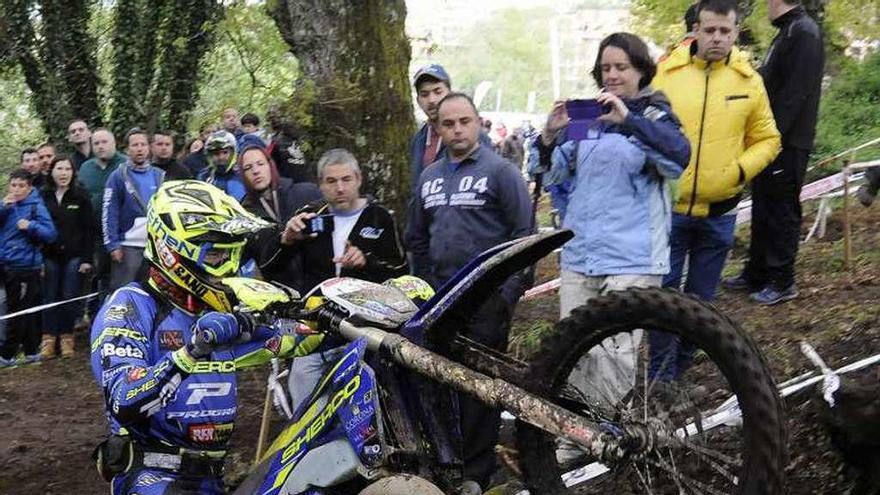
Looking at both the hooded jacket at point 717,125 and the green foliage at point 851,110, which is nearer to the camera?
the hooded jacket at point 717,125

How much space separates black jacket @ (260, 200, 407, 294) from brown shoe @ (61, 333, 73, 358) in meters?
5.42

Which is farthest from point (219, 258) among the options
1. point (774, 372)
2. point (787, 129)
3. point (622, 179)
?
point (787, 129)

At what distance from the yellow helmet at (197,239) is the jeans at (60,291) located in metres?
6.85

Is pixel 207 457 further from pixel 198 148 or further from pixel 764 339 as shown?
pixel 198 148

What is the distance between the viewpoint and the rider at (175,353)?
3.76m

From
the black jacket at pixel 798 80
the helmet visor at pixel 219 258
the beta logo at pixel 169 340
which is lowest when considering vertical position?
the beta logo at pixel 169 340

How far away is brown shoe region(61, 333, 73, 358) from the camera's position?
34.0 feet

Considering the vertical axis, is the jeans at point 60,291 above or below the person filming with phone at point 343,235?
below

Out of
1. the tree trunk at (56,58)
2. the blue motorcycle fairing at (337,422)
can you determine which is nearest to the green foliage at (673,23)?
the tree trunk at (56,58)

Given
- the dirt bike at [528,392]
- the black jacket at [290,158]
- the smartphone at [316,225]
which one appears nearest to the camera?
the dirt bike at [528,392]

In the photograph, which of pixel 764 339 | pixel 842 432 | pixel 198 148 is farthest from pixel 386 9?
pixel 198 148

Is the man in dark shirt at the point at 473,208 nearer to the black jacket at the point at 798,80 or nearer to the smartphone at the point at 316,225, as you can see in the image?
the smartphone at the point at 316,225

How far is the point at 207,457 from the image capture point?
4.12 metres

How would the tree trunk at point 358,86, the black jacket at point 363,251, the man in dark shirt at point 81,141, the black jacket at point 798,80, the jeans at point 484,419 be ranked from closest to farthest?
the jeans at point 484,419, the black jacket at point 363,251, the black jacket at point 798,80, the tree trunk at point 358,86, the man in dark shirt at point 81,141
